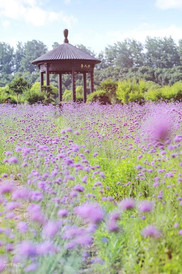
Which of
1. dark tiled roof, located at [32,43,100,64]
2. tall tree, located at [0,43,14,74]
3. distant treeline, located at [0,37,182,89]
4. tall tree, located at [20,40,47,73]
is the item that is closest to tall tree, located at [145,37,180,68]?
distant treeline, located at [0,37,182,89]

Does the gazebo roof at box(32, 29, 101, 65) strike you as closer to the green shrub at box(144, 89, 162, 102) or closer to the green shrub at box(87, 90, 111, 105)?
the green shrub at box(87, 90, 111, 105)

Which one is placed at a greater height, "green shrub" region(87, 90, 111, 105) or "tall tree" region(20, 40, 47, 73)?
"tall tree" region(20, 40, 47, 73)

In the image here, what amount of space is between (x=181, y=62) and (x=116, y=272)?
47.6m

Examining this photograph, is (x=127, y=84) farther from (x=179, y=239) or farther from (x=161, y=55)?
(x=161, y=55)

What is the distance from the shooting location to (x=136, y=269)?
2594 millimetres

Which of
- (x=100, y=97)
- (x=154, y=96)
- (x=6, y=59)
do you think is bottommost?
(x=100, y=97)

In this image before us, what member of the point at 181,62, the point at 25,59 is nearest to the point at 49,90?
the point at 181,62

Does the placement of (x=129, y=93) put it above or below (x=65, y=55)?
below

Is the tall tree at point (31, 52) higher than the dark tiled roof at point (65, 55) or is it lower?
higher

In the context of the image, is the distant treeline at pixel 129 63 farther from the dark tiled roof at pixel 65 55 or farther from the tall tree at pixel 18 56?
the dark tiled roof at pixel 65 55

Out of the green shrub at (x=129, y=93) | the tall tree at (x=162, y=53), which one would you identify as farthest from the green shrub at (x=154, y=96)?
the tall tree at (x=162, y=53)

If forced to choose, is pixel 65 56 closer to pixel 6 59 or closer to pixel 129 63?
pixel 129 63

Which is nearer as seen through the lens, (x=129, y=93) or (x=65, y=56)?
(x=129, y=93)

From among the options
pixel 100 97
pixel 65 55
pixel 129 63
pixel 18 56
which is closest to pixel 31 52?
pixel 18 56
